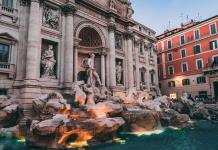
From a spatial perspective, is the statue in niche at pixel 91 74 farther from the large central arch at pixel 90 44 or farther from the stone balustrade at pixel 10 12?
the stone balustrade at pixel 10 12

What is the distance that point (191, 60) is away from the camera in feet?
113

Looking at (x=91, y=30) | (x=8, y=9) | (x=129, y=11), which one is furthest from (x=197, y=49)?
(x=8, y=9)

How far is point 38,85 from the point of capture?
621 inches

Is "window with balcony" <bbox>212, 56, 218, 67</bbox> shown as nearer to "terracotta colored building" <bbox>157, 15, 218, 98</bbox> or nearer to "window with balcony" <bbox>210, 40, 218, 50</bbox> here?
"terracotta colored building" <bbox>157, 15, 218, 98</bbox>

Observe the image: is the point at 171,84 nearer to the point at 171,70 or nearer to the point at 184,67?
the point at 171,70

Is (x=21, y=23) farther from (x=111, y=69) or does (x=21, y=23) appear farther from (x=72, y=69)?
(x=111, y=69)

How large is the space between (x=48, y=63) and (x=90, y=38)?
7.31 m

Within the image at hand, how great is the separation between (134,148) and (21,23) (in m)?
13.1

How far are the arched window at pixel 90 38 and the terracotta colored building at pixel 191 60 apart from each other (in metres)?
18.4

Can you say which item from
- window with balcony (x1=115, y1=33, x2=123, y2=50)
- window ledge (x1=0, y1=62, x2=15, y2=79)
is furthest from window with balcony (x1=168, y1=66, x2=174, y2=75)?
window ledge (x1=0, y1=62, x2=15, y2=79)

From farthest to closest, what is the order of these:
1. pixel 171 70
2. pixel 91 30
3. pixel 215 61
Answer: pixel 171 70
pixel 215 61
pixel 91 30

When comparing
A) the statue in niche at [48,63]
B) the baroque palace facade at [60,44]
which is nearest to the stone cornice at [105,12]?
the baroque palace facade at [60,44]

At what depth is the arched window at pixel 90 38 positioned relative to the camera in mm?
22578

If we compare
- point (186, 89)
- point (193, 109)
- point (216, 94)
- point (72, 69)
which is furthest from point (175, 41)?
point (72, 69)
